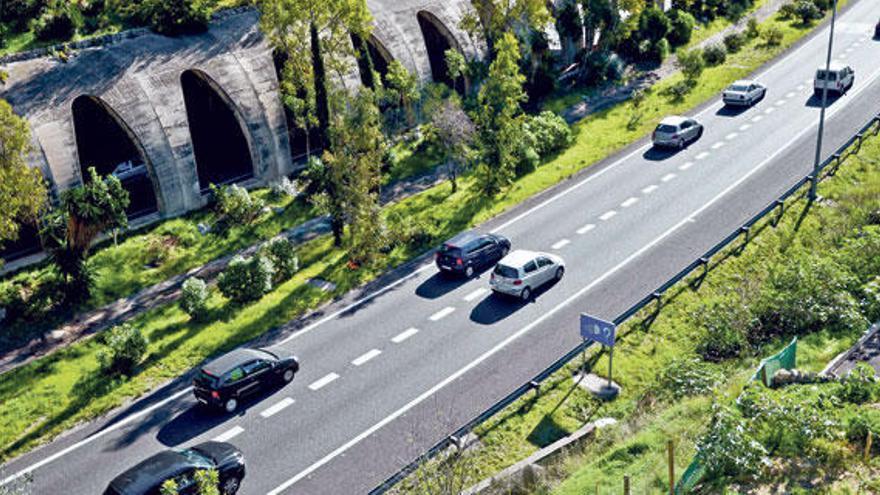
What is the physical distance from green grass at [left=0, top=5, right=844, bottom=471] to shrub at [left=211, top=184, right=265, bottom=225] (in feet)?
5.70

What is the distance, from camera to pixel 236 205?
41.5m

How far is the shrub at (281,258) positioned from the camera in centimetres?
3744

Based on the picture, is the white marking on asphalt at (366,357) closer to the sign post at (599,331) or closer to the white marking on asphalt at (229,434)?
the white marking on asphalt at (229,434)

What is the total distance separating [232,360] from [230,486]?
5569mm

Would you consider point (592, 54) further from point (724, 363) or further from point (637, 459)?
point (637, 459)

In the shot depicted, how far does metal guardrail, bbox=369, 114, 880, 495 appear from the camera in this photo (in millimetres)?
24312

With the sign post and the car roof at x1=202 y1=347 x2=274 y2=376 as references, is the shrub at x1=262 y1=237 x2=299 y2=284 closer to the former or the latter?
the car roof at x1=202 y1=347 x2=274 y2=376

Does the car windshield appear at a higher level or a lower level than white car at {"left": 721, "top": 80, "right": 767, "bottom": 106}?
lower

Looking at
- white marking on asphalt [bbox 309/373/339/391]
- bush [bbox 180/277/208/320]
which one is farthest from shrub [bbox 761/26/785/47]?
bush [bbox 180/277/208/320]

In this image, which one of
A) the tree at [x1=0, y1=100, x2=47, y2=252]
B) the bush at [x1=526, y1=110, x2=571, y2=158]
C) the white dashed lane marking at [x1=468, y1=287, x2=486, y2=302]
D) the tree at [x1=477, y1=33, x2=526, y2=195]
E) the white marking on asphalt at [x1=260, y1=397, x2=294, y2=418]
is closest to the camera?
the white marking on asphalt at [x1=260, y1=397, x2=294, y2=418]

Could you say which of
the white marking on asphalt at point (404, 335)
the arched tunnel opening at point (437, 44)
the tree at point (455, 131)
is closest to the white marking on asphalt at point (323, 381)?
the white marking on asphalt at point (404, 335)

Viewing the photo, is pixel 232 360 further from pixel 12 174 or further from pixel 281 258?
pixel 12 174

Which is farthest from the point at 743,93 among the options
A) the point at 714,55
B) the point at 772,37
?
the point at 772,37

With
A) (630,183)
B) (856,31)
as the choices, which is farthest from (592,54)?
(856,31)
